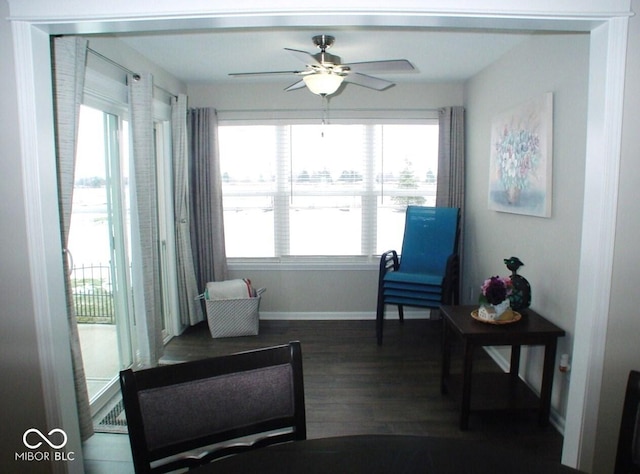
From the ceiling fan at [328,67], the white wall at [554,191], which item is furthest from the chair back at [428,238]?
the ceiling fan at [328,67]

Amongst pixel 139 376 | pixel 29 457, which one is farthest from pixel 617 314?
pixel 29 457

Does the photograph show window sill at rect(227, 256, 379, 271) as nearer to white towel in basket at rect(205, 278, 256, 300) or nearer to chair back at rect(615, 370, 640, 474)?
white towel in basket at rect(205, 278, 256, 300)

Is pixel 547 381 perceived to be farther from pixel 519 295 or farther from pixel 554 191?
pixel 554 191

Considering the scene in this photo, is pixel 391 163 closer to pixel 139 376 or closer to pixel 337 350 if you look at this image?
pixel 337 350

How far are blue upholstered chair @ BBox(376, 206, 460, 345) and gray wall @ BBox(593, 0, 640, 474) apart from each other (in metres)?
1.78


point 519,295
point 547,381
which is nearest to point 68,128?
point 519,295

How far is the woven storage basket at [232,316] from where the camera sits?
12.5 ft

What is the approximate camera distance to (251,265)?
14.2 feet

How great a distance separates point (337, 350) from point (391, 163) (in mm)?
1980

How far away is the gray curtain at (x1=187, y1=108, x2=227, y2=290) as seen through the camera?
4.02 meters

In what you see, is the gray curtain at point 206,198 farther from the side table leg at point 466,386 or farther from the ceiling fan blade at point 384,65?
the side table leg at point 466,386

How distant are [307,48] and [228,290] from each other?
2253mm

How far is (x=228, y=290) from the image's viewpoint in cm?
389

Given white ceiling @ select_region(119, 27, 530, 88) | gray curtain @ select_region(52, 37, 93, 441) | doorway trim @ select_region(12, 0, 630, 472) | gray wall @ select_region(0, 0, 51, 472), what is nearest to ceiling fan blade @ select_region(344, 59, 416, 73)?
white ceiling @ select_region(119, 27, 530, 88)
